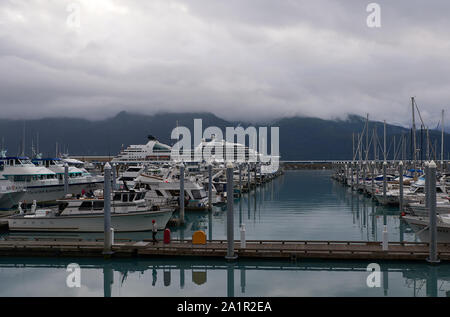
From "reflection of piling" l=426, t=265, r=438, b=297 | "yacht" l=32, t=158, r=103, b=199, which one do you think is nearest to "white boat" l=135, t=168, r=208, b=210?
"yacht" l=32, t=158, r=103, b=199

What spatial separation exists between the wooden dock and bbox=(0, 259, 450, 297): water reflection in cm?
35

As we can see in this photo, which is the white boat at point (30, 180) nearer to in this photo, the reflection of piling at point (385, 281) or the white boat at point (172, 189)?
the white boat at point (172, 189)

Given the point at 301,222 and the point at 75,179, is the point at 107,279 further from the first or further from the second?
the point at 75,179

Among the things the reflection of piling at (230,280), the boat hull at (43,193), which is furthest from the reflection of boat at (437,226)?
the boat hull at (43,193)

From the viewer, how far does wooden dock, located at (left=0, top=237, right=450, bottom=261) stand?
18.3 meters

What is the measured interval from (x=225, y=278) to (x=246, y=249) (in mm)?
2128

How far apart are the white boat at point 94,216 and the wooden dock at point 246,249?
495 cm

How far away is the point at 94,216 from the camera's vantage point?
2644 centimetres

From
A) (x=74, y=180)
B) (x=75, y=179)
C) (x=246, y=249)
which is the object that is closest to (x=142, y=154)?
(x=75, y=179)

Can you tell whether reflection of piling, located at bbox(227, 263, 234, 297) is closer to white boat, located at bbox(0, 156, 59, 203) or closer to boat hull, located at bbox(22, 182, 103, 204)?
boat hull, located at bbox(22, 182, 103, 204)

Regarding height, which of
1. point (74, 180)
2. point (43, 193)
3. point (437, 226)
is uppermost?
point (74, 180)

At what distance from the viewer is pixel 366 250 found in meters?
18.6

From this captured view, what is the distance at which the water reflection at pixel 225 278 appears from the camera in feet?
52.0

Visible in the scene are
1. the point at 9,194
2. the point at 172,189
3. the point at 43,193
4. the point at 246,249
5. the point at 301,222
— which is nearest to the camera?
the point at 246,249
